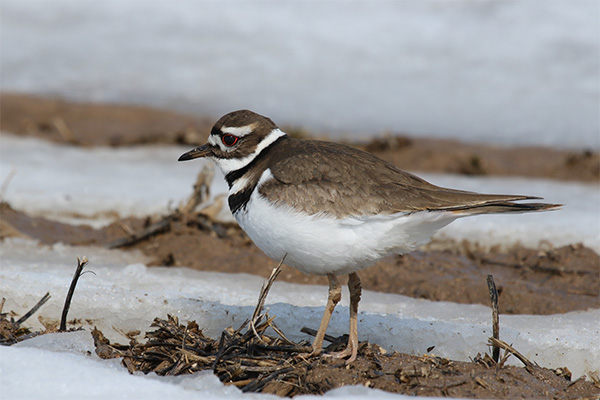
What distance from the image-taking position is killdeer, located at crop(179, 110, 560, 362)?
3.74 metres

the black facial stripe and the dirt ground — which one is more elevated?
the black facial stripe

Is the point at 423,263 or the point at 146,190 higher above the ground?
the point at 146,190

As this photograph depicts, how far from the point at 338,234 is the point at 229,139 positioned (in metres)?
1.07

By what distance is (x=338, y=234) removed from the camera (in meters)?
3.77

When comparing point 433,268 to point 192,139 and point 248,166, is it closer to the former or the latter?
point 248,166

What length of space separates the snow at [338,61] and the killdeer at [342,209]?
6.56m

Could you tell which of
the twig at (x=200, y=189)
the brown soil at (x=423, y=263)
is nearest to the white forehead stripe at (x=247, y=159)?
the brown soil at (x=423, y=263)

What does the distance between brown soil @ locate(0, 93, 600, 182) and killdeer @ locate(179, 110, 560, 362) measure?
17.3 feet

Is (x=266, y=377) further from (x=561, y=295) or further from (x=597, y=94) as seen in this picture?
(x=597, y=94)

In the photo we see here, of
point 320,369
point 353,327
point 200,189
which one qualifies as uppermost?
point 200,189

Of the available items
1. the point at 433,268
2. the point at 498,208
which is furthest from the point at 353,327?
the point at 433,268

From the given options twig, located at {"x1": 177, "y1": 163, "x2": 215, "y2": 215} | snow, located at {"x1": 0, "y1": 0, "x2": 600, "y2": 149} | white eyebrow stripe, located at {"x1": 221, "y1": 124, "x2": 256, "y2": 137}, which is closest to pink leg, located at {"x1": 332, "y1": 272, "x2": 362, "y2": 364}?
white eyebrow stripe, located at {"x1": 221, "y1": 124, "x2": 256, "y2": 137}

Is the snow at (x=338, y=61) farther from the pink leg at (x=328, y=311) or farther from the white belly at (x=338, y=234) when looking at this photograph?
the white belly at (x=338, y=234)

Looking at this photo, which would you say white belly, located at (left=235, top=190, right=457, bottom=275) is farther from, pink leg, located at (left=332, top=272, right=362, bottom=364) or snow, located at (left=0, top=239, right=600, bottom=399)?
snow, located at (left=0, top=239, right=600, bottom=399)
